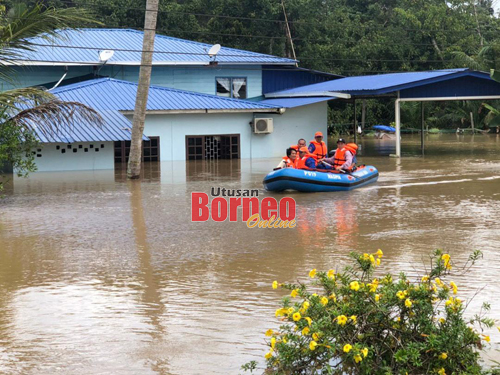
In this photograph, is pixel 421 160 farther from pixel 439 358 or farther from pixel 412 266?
pixel 439 358

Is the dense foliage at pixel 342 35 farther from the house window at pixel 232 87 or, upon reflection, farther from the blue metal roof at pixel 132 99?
the blue metal roof at pixel 132 99

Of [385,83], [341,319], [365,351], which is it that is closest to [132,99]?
[385,83]

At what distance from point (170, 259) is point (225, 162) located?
1999cm

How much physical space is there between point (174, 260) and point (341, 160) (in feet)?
32.1

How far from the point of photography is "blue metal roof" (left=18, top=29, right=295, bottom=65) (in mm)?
34562

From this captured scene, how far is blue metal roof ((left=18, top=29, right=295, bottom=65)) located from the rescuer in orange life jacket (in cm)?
1541

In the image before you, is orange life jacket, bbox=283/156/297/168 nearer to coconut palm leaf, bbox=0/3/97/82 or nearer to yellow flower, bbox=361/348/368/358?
coconut palm leaf, bbox=0/3/97/82

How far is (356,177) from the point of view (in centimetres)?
2088

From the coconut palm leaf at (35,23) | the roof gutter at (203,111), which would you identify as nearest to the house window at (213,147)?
the roof gutter at (203,111)

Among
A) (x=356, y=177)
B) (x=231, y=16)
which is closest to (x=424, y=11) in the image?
(x=231, y=16)

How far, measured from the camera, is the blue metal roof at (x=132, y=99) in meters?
30.1

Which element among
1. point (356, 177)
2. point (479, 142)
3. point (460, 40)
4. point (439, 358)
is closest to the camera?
point (439, 358)

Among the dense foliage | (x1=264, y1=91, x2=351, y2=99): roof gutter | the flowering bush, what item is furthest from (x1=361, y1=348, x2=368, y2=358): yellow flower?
the dense foliage

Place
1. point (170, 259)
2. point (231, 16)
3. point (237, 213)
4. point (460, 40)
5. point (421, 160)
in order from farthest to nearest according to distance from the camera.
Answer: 1. point (460, 40)
2. point (231, 16)
3. point (421, 160)
4. point (237, 213)
5. point (170, 259)
